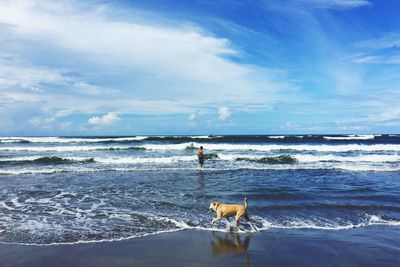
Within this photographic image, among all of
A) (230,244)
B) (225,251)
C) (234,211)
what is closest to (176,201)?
(234,211)

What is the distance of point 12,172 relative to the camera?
20797 mm

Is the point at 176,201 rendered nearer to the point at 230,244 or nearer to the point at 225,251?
the point at 230,244

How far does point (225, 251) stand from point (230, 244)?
463 mm

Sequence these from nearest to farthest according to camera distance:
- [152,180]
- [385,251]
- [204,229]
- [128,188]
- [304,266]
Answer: [304,266]
[385,251]
[204,229]
[128,188]
[152,180]

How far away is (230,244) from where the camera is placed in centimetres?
723

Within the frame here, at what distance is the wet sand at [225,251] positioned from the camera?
6.25m

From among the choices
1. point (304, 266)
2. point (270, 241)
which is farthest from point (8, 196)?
point (304, 266)

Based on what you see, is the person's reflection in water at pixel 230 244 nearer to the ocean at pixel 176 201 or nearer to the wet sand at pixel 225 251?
the wet sand at pixel 225 251

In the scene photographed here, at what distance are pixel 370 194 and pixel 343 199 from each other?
5.39 ft

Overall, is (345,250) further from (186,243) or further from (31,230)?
(31,230)

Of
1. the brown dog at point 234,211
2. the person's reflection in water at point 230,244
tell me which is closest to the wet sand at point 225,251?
the person's reflection in water at point 230,244

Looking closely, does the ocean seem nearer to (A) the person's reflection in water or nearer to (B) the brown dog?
(B) the brown dog

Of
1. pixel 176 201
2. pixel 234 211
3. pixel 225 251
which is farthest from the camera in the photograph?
pixel 176 201

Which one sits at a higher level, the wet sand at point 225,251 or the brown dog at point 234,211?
the brown dog at point 234,211
